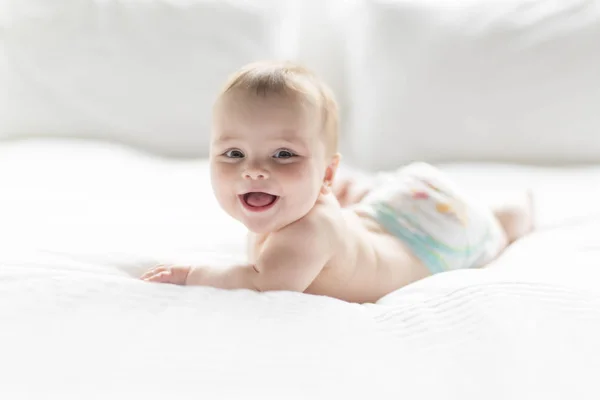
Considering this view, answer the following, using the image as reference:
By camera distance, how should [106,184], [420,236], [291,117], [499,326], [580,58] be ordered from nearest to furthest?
1. [499,326]
2. [291,117]
3. [420,236]
4. [106,184]
5. [580,58]

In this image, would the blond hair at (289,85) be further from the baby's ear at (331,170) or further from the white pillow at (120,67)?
the white pillow at (120,67)

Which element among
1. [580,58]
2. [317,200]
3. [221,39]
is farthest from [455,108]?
[317,200]

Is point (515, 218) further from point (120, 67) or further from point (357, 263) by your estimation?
point (120, 67)

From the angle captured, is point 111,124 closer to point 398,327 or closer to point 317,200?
point 317,200

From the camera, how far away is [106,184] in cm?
161

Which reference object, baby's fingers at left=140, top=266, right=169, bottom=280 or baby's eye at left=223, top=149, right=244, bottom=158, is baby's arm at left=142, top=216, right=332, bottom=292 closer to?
baby's fingers at left=140, top=266, right=169, bottom=280

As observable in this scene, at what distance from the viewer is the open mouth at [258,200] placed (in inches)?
42.5

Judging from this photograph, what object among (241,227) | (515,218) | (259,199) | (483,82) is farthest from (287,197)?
(483,82)

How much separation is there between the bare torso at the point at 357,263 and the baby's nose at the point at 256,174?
112 millimetres

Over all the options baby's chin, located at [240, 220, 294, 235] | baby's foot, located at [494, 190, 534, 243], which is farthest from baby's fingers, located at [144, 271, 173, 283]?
baby's foot, located at [494, 190, 534, 243]

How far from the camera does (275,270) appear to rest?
1053 millimetres

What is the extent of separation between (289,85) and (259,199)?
165mm

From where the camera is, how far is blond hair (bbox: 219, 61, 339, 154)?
1.07 m

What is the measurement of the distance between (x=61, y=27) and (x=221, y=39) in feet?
1.29
